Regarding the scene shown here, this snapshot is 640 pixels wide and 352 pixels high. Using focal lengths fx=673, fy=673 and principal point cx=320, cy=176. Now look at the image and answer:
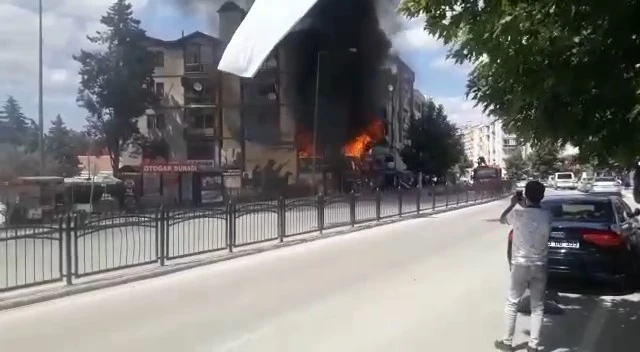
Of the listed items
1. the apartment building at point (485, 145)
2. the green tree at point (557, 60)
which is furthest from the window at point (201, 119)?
the apartment building at point (485, 145)

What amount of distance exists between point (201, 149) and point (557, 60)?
1875 inches

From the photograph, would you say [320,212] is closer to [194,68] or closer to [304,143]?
[304,143]

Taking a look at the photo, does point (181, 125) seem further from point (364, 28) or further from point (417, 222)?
point (417, 222)

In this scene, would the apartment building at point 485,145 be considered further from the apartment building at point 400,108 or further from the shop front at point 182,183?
the shop front at point 182,183

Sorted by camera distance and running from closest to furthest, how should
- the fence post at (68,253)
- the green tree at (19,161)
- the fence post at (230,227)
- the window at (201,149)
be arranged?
the fence post at (68,253) < the fence post at (230,227) < the green tree at (19,161) < the window at (201,149)

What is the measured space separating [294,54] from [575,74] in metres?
44.4

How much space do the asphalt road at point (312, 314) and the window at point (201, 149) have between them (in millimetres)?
39485

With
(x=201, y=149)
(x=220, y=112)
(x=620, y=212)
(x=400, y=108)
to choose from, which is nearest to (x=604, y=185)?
(x=220, y=112)

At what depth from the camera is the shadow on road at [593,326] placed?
6.09m

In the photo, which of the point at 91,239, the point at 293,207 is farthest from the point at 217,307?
the point at 293,207

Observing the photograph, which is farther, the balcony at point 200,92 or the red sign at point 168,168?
the balcony at point 200,92

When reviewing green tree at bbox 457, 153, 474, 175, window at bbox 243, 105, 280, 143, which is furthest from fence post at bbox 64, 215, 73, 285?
green tree at bbox 457, 153, 474, 175

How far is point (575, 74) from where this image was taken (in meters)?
5.04

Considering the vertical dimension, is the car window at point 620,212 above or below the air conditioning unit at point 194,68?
below
